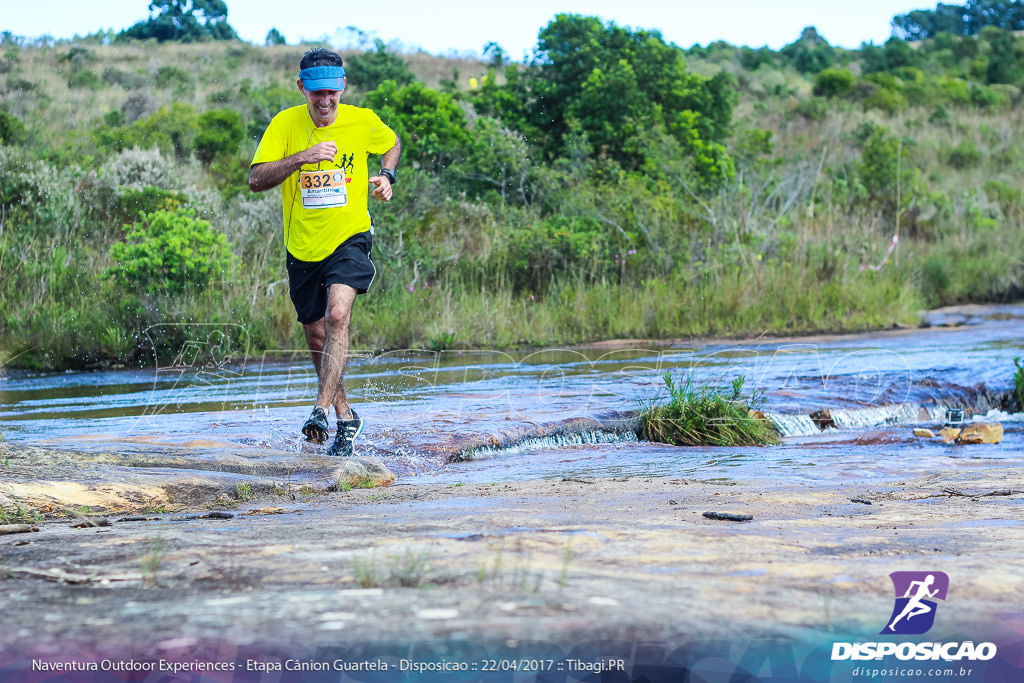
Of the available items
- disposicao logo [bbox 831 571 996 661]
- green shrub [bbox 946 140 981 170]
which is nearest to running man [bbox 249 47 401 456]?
disposicao logo [bbox 831 571 996 661]

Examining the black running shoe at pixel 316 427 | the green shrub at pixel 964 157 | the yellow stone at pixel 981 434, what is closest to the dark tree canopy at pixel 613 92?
the yellow stone at pixel 981 434

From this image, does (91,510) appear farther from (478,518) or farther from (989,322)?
(989,322)

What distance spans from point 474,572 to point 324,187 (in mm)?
3955

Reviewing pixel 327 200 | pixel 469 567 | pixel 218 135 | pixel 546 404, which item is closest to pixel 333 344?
pixel 327 200

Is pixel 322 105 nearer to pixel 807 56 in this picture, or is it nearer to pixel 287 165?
pixel 287 165

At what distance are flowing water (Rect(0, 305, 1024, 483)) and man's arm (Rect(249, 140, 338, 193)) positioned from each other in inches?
56.3

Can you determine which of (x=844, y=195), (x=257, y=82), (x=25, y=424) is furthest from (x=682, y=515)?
(x=257, y=82)

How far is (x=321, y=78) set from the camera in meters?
6.00

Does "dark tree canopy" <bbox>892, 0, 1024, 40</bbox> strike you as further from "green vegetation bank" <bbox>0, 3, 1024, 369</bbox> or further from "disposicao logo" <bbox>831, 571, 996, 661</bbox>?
"disposicao logo" <bbox>831, 571, 996, 661</bbox>

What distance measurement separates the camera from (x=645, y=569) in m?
2.59

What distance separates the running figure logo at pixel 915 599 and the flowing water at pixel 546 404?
3.01m

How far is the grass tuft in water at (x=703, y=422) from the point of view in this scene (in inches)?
283

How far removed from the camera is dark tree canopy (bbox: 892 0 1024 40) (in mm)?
68562

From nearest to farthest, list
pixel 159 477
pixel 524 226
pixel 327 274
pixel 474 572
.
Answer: pixel 474 572
pixel 159 477
pixel 327 274
pixel 524 226
